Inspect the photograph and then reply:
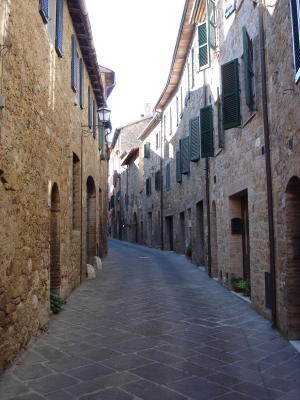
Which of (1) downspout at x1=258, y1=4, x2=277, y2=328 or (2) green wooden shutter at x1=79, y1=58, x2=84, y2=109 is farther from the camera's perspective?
(2) green wooden shutter at x1=79, y1=58, x2=84, y2=109

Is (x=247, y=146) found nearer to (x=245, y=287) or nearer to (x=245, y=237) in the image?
(x=245, y=237)

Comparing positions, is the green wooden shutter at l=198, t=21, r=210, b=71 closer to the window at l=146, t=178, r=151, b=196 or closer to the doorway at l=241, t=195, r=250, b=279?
the doorway at l=241, t=195, r=250, b=279

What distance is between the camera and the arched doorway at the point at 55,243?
7.50m

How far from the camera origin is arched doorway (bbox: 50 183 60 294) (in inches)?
295

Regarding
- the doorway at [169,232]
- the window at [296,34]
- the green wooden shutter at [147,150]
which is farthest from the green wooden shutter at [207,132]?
the green wooden shutter at [147,150]

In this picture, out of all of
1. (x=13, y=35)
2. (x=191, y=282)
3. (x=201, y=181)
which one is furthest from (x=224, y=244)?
(x=13, y=35)

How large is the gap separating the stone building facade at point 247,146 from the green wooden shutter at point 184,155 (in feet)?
0.12

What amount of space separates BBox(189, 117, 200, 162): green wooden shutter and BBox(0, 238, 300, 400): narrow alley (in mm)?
6195

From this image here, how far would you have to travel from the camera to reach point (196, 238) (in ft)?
47.7

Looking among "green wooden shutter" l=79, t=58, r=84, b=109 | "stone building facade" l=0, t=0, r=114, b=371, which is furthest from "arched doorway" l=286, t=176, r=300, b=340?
"green wooden shutter" l=79, t=58, r=84, b=109

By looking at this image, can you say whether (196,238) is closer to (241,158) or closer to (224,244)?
(224,244)

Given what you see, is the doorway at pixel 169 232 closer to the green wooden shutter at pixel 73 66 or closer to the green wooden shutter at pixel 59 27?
the green wooden shutter at pixel 73 66

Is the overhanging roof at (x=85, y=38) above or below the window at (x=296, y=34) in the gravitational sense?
above

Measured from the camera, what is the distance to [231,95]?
8.23 meters
